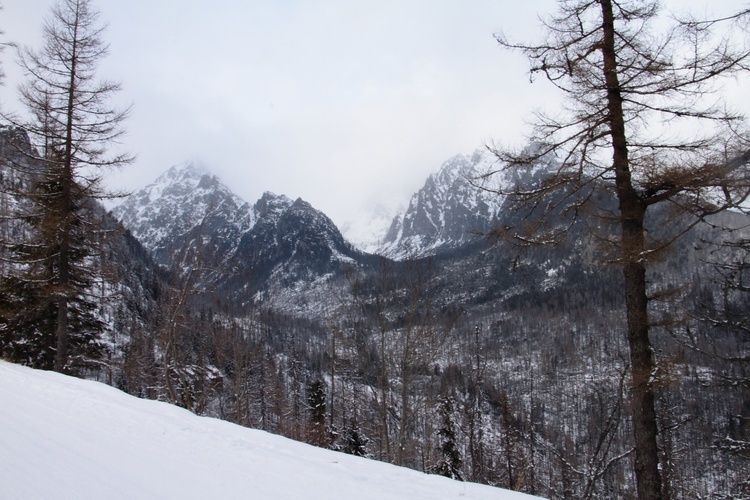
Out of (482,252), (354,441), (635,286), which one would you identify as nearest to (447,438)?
(354,441)

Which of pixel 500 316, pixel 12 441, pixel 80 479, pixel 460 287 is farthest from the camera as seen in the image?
pixel 460 287

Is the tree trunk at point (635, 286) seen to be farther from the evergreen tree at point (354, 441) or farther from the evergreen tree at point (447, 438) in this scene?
the evergreen tree at point (354, 441)

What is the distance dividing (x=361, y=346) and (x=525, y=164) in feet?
27.0

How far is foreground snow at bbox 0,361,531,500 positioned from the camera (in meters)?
3.14

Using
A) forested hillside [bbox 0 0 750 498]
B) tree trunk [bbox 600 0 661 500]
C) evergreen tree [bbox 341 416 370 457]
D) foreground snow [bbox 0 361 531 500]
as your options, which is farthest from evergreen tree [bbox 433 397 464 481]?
Answer: foreground snow [bbox 0 361 531 500]

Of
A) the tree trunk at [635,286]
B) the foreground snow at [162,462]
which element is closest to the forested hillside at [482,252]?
the tree trunk at [635,286]

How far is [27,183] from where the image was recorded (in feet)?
43.1

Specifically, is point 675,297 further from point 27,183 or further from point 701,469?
point 701,469

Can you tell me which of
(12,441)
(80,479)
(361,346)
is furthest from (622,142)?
(361,346)

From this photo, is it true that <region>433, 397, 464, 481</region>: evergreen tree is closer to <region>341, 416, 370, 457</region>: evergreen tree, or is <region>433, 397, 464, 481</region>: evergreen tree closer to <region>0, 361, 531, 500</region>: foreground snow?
<region>341, 416, 370, 457</region>: evergreen tree

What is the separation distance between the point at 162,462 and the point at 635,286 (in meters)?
6.39

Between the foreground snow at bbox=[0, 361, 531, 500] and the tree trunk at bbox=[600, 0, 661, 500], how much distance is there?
277 cm

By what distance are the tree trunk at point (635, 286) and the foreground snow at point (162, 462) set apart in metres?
2.77

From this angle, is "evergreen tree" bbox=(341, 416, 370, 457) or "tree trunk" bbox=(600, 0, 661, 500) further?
"evergreen tree" bbox=(341, 416, 370, 457)
